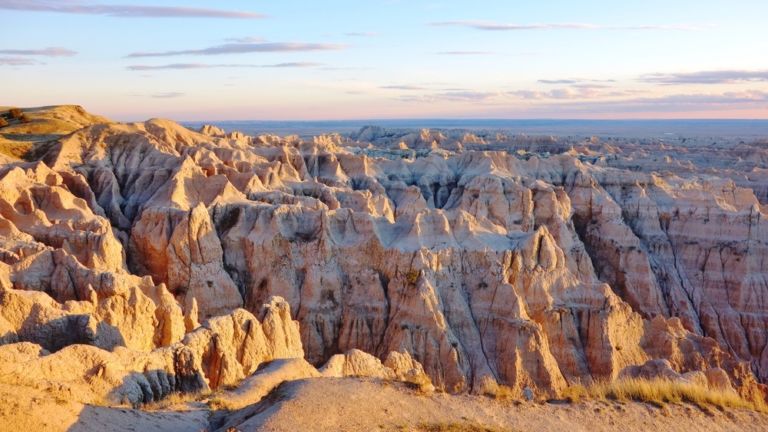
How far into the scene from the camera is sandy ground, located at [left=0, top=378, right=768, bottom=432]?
404 inches

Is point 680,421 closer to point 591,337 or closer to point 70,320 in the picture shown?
point 70,320

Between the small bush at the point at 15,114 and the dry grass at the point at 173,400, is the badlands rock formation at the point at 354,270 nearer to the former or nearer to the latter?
the dry grass at the point at 173,400

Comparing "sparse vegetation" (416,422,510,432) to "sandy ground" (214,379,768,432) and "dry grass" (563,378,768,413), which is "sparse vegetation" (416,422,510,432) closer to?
"sandy ground" (214,379,768,432)

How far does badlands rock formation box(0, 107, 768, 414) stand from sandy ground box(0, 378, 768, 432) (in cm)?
156

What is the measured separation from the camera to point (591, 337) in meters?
29.0

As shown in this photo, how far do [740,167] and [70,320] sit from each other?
256 ft

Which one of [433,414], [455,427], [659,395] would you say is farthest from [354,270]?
[455,427]

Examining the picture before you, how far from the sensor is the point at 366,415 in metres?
11.1

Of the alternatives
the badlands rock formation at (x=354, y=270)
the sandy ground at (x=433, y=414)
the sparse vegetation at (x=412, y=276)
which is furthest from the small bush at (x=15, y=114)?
the sandy ground at (x=433, y=414)

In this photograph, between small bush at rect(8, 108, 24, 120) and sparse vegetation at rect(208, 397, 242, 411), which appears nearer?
sparse vegetation at rect(208, 397, 242, 411)

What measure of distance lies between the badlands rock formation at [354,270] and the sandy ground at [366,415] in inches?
61.5

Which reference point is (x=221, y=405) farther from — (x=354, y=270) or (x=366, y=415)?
(x=354, y=270)

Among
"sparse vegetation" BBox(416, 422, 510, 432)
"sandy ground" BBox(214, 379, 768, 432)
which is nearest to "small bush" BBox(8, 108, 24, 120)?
"sandy ground" BBox(214, 379, 768, 432)

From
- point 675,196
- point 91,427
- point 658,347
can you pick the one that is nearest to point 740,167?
point 675,196
